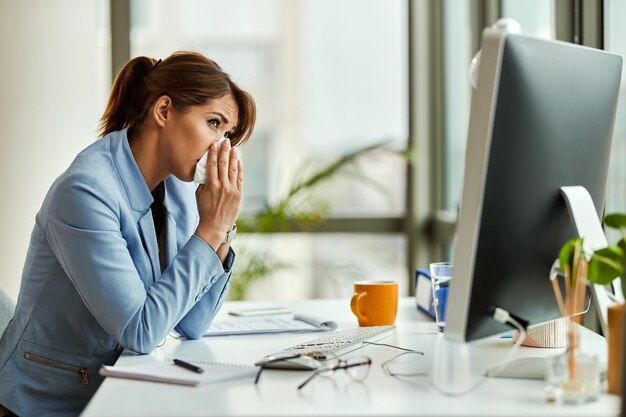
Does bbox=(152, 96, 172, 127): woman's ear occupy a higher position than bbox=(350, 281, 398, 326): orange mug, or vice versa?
bbox=(152, 96, 172, 127): woman's ear

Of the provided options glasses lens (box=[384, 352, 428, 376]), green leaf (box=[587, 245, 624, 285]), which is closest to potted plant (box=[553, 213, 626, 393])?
green leaf (box=[587, 245, 624, 285])

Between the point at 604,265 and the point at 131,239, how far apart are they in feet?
2.73

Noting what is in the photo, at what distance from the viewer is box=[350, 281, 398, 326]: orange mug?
5.32 feet

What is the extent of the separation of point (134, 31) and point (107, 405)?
3.23m

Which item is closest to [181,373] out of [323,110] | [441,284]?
[441,284]

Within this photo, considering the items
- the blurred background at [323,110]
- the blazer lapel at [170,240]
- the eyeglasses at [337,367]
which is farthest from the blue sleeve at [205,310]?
the blurred background at [323,110]

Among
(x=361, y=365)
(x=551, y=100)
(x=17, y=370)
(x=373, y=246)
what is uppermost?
(x=551, y=100)

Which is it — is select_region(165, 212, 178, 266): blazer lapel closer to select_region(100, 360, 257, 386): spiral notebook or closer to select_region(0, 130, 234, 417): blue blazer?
select_region(0, 130, 234, 417): blue blazer

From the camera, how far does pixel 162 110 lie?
65.3 inches

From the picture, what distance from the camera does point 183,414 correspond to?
3.28ft

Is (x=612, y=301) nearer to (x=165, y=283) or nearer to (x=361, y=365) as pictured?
(x=361, y=365)

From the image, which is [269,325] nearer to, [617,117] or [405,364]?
[405,364]

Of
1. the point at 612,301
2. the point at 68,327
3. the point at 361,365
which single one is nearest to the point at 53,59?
the point at 68,327

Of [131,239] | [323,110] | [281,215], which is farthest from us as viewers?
[323,110]
